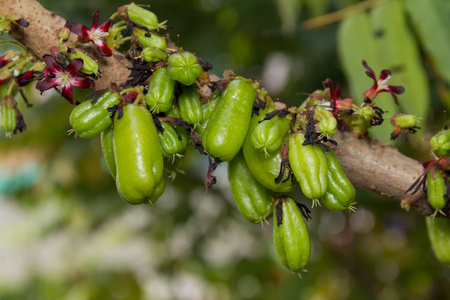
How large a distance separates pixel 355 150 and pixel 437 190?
23 cm

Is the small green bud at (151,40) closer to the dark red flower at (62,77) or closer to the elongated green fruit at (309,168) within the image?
the dark red flower at (62,77)

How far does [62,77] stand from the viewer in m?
1.11

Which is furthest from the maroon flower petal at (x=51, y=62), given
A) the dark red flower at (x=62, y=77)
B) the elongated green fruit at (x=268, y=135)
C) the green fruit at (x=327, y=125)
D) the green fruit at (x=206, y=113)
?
the green fruit at (x=327, y=125)

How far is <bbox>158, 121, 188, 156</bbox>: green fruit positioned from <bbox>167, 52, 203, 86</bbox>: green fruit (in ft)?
0.41

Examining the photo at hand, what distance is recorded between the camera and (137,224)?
17.5 ft

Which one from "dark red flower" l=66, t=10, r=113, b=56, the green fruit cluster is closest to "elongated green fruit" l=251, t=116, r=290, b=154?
the green fruit cluster

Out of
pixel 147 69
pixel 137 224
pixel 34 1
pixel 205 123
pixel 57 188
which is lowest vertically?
pixel 137 224

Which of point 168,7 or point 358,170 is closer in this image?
point 358,170

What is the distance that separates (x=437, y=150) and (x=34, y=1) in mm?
1093

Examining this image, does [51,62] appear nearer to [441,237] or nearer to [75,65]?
[75,65]

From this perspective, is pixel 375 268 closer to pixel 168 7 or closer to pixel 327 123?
pixel 168 7

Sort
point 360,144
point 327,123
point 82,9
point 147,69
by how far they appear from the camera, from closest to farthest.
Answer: point 327,123
point 147,69
point 360,144
point 82,9

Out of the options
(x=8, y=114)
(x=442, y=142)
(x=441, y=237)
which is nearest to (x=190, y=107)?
(x=8, y=114)

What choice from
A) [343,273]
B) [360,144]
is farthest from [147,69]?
[343,273]
